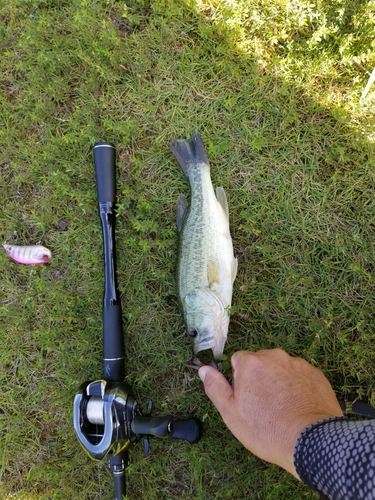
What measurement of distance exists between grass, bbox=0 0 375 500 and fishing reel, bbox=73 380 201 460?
0.54m

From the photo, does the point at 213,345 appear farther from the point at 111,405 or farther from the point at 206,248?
the point at 111,405

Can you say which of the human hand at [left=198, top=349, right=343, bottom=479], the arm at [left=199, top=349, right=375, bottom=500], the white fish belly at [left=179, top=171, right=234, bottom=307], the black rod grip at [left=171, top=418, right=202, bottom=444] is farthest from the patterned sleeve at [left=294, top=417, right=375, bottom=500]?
the white fish belly at [left=179, top=171, right=234, bottom=307]

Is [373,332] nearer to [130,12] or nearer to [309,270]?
[309,270]

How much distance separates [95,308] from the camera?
11.5ft

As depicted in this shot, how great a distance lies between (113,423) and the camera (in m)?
2.58

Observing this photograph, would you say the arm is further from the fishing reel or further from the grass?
the grass

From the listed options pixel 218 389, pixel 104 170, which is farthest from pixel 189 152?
pixel 218 389

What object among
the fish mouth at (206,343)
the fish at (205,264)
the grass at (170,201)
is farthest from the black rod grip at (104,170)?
the fish mouth at (206,343)

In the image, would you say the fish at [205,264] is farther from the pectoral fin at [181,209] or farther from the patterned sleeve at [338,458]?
the patterned sleeve at [338,458]

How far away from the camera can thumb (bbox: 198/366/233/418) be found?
8.48ft

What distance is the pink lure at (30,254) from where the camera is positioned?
3.54m

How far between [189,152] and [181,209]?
1.64 ft

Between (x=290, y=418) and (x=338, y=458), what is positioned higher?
(x=338, y=458)

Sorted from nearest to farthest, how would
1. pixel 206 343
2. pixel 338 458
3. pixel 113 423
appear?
1. pixel 338 458
2. pixel 113 423
3. pixel 206 343
